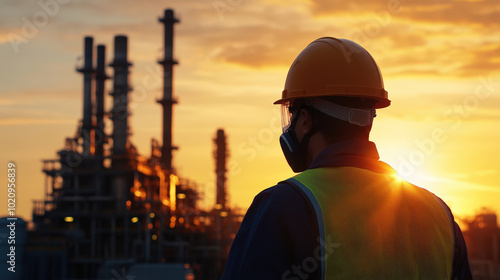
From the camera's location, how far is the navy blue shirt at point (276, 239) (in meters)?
1.90

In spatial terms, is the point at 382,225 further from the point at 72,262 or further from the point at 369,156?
the point at 72,262

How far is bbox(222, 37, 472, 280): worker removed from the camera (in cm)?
195

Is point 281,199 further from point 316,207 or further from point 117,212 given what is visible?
point 117,212

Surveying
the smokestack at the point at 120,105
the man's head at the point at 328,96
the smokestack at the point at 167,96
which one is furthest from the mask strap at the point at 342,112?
the smokestack at the point at 167,96

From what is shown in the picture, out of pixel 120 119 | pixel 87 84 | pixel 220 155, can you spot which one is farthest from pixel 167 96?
pixel 220 155

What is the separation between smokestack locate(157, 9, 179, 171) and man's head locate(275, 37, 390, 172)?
54.0 meters

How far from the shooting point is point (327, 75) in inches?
92.9

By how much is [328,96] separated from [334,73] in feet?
0.27

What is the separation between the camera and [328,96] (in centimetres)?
234

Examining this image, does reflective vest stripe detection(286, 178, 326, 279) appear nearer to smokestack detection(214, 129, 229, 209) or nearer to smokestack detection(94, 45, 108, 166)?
smokestack detection(94, 45, 108, 166)

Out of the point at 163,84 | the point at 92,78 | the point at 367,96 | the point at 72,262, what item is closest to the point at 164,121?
the point at 163,84

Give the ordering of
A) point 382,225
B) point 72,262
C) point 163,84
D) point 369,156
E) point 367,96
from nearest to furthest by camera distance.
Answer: point 382,225 < point 369,156 < point 367,96 < point 72,262 < point 163,84

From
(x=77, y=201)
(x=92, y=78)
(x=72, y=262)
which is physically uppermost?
(x=92, y=78)

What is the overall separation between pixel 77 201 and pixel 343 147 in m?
50.0
